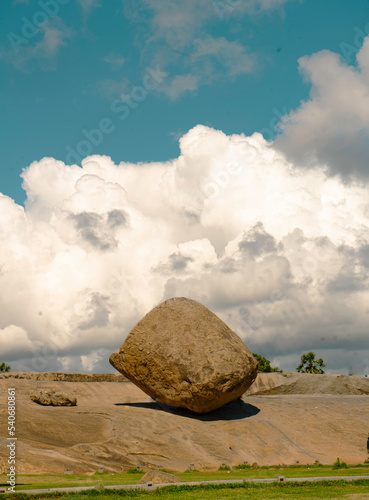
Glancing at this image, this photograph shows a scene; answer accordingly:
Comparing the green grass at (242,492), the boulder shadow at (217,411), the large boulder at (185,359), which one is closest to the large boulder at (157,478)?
the green grass at (242,492)

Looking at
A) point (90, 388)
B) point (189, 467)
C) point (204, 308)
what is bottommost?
point (189, 467)

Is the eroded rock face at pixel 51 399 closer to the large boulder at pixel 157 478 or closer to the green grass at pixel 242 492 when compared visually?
the large boulder at pixel 157 478

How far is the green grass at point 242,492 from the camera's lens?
13844 millimetres

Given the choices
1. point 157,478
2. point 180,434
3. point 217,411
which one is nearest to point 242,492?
point 157,478

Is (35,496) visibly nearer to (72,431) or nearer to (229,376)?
(72,431)

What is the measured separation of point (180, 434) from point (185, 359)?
12.9ft

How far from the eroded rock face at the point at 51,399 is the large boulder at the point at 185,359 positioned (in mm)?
3271

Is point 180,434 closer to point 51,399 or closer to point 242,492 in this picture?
point 51,399

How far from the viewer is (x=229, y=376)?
1151 inches

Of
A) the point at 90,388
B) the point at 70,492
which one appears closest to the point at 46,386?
the point at 90,388

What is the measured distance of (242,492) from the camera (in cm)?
1502

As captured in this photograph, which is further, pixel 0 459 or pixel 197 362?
pixel 197 362

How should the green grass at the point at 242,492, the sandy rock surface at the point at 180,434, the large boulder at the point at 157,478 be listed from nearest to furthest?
the green grass at the point at 242,492 < the large boulder at the point at 157,478 < the sandy rock surface at the point at 180,434

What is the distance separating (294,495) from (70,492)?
5653 millimetres
